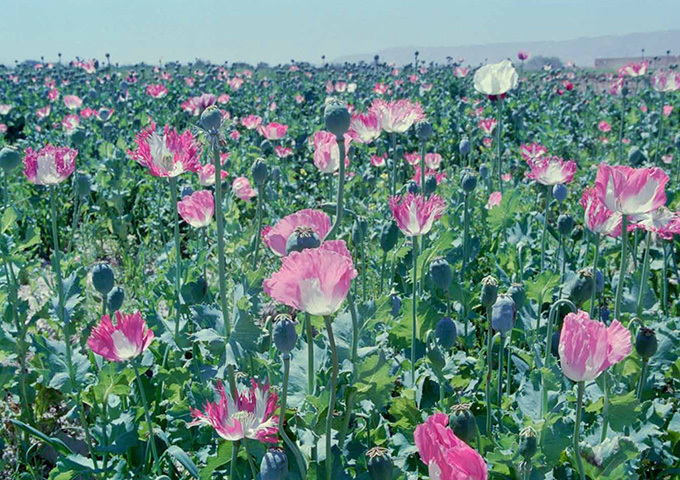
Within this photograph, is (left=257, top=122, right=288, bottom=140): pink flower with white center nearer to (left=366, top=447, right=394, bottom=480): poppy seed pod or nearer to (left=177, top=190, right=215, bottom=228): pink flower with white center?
(left=177, top=190, right=215, bottom=228): pink flower with white center

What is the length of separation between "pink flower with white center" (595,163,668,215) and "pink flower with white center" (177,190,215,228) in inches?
52.3

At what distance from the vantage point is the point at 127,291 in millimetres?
3520

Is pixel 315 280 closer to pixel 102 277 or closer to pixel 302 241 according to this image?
pixel 302 241

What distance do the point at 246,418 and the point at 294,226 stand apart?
47 centimetres

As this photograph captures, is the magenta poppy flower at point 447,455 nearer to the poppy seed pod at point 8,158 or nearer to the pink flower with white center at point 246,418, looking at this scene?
the pink flower with white center at point 246,418

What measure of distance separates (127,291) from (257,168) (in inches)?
66.3

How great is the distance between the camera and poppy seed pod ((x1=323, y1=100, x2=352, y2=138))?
4.78 feet

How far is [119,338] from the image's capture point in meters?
1.51

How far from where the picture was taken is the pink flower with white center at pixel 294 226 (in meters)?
1.46

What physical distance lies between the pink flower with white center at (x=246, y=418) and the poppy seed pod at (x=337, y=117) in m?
0.61

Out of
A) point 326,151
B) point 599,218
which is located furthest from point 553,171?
point 326,151

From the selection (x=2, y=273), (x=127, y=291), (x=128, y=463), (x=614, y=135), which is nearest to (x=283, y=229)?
(x=128, y=463)

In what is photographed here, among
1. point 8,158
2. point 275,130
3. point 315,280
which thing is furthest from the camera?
point 275,130

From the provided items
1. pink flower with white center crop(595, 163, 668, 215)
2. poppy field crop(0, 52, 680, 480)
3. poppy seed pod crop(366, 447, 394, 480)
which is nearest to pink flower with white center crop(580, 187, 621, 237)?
poppy field crop(0, 52, 680, 480)
